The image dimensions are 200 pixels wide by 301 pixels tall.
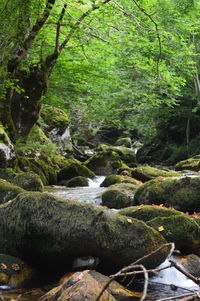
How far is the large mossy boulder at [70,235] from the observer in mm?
4566

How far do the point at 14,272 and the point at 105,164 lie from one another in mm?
15180

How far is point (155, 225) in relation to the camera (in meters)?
5.72

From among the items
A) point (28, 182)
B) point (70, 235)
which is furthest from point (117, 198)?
point (70, 235)

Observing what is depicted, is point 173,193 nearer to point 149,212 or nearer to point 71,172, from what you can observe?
point 149,212

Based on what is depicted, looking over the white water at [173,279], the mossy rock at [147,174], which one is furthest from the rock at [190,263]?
the mossy rock at [147,174]

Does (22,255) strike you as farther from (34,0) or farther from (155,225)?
(34,0)

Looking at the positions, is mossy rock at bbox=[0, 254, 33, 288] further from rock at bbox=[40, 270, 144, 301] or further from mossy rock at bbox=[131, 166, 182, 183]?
mossy rock at bbox=[131, 166, 182, 183]

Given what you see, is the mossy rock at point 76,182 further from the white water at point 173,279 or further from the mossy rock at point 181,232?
the white water at point 173,279

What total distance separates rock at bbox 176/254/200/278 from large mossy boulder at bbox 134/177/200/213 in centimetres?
302

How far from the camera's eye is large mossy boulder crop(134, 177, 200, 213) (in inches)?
322

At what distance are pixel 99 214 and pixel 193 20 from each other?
474 inches

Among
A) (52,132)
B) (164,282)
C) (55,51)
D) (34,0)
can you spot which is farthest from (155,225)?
(52,132)

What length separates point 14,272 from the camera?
171 inches

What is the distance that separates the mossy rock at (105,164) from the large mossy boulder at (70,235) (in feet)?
47.0
